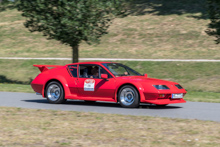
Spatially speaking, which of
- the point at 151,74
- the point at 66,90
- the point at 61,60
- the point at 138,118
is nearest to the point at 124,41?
the point at 61,60

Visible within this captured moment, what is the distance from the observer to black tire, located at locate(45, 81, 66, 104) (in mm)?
12000

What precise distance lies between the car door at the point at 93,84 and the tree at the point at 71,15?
7.55 meters

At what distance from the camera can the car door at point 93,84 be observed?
1125 centimetres

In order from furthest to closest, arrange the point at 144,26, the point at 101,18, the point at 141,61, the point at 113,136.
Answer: the point at 144,26
the point at 141,61
the point at 101,18
the point at 113,136

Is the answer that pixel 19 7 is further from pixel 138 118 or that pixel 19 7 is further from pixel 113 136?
pixel 113 136

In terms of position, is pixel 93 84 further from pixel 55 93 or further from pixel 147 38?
pixel 147 38

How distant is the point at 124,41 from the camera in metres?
36.8

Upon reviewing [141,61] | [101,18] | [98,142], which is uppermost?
[101,18]

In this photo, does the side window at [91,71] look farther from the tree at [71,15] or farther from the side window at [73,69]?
the tree at [71,15]

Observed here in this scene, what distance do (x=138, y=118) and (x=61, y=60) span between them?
21.8m

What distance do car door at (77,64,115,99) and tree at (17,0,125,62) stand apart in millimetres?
7546

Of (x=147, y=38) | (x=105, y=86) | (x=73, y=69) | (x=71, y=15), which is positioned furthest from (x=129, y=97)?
(x=147, y=38)

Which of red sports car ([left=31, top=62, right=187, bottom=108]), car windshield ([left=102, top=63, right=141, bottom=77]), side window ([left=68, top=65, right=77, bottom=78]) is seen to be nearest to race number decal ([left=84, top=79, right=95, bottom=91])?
red sports car ([left=31, top=62, right=187, bottom=108])

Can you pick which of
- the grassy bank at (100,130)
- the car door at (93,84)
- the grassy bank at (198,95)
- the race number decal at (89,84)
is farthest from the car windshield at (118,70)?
the grassy bank at (198,95)
